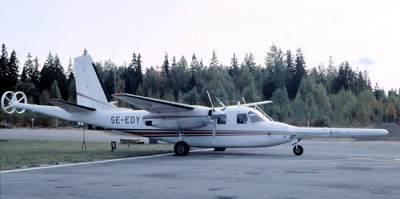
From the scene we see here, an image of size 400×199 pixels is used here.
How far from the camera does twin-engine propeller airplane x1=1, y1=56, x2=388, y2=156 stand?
75.8 ft

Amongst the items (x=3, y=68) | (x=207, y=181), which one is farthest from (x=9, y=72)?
(x=207, y=181)

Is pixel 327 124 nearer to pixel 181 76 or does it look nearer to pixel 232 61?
pixel 181 76

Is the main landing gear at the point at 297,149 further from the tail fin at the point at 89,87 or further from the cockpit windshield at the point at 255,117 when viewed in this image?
the tail fin at the point at 89,87

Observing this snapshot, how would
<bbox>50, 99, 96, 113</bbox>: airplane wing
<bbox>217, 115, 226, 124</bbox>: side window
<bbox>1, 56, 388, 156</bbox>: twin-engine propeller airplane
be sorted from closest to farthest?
<bbox>1, 56, 388, 156</bbox>: twin-engine propeller airplane < <bbox>217, 115, 226, 124</bbox>: side window < <bbox>50, 99, 96, 113</bbox>: airplane wing

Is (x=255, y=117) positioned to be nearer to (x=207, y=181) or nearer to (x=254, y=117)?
(x=254, y=117)

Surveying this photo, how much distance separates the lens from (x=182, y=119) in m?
24.3

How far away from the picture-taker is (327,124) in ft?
193

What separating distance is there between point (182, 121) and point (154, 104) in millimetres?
1840

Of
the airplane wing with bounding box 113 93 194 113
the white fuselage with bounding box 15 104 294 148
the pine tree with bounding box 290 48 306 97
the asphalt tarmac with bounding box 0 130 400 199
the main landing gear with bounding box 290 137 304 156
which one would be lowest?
the asphalt tarmac with bounding box 0 130 400 199

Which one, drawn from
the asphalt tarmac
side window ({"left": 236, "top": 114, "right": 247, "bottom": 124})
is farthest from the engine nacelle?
the asphalt tarmac

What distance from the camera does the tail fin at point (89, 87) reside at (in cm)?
2653

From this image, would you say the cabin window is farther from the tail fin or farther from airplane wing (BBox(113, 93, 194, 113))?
the tail fin

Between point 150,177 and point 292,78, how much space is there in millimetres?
90701

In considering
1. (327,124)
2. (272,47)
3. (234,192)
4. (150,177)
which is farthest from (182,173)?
(272,47)
